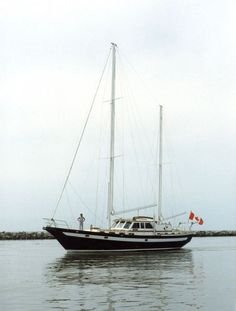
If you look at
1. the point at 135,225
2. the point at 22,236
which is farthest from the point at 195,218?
the point at 22,236

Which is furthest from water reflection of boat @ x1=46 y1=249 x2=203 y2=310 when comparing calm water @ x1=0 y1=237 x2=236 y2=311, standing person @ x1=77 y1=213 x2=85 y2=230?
standing person @ x1=77 y1=213 x2=85 y2=230

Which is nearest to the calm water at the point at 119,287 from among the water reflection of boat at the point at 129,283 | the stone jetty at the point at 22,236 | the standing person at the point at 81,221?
the water reflection of boat at the point at 129,283

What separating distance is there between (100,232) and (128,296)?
25719 millimetres

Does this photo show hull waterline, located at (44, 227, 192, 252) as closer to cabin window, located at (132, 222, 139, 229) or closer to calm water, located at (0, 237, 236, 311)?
cabin window, located at (132, 222, 139, 229)

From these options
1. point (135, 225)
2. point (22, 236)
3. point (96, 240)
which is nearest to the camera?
point (96, 240)

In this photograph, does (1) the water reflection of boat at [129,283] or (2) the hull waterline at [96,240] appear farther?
(2) the hull waterline at [96,240]

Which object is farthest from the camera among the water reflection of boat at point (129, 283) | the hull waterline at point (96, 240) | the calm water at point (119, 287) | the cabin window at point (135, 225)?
the cabin window at point (135, 225)

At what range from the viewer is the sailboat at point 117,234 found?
44750 mm

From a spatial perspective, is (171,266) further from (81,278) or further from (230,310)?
(230,310)

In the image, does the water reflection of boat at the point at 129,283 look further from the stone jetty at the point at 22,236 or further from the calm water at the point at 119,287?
the stone jetty at the point at 22,236

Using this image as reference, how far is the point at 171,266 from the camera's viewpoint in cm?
3297

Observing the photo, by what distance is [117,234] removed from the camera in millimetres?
45781

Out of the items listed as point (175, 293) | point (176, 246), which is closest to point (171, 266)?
point (175, 293)

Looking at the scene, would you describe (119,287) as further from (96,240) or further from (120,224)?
(120,224)
